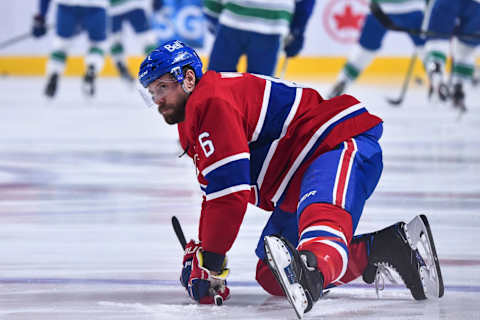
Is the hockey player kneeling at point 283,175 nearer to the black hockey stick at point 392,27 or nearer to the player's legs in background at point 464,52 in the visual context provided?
the black hockey stick at point 392,27

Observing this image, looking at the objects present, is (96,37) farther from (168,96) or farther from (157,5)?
(168,96)

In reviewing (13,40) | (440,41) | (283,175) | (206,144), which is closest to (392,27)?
(440,41)

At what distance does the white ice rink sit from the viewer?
197cm

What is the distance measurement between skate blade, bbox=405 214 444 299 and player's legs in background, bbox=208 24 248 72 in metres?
2.84

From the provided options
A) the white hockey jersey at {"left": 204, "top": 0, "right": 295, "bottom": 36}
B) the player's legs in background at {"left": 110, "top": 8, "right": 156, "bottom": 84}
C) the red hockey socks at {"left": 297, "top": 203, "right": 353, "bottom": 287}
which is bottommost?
the player's legs in background at {"left": 110, "top": 8, "right": 156, "bottom": 84}

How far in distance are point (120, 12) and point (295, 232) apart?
8802mm

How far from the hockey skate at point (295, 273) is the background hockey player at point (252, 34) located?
307 cm

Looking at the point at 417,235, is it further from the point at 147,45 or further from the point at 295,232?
the point at 147,45

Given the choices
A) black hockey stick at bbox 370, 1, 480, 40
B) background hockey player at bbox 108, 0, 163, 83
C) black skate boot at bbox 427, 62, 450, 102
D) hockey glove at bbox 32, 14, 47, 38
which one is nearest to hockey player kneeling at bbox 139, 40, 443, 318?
black hockey stick at bbox 370, 1, 480, 40

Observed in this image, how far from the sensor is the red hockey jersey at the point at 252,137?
6.22 ft

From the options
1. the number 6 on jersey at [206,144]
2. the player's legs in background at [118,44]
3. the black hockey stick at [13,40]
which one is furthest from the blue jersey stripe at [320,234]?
the black hockey stick at [13,40]

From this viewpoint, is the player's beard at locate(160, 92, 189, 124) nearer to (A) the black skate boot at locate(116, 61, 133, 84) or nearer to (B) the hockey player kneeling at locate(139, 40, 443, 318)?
(B) the hockey player kneeling at locate(139, 40, 443, 318)

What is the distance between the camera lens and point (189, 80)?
78.7 inches

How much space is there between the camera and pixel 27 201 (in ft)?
11.3
